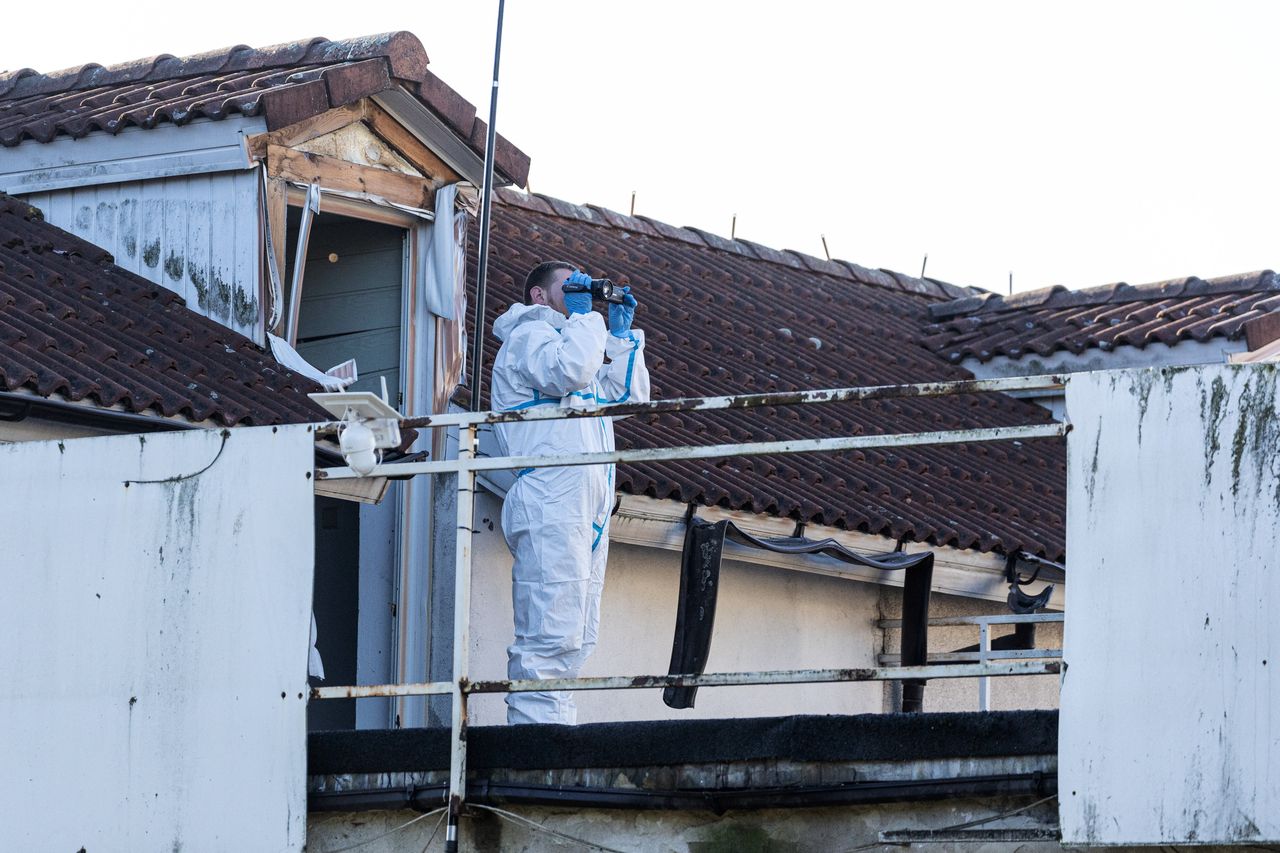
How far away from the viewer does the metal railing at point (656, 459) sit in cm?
556

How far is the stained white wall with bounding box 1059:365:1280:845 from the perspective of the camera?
5273 millimetres

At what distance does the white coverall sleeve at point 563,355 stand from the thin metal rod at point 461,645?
1.26m

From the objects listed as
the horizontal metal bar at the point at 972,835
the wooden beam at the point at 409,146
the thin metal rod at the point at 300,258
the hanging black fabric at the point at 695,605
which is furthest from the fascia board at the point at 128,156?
the horizontal metal bar at the point at 972,835

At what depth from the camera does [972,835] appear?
5.61 m

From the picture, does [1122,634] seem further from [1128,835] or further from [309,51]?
[309,51]

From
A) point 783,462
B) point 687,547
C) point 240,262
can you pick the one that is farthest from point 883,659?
point 240,262

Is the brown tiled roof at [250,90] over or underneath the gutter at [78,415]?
over

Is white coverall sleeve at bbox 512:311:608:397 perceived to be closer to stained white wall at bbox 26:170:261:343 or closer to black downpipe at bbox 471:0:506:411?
black downpipe at bbox 471:0:506:411

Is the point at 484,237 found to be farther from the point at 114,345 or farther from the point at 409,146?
the point at 409,146

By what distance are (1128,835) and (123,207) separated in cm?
677

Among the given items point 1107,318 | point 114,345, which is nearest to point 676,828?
point 114,345

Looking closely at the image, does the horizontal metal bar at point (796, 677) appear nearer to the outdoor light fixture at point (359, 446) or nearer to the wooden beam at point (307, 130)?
the outdoor light fixture at point (359, 446)

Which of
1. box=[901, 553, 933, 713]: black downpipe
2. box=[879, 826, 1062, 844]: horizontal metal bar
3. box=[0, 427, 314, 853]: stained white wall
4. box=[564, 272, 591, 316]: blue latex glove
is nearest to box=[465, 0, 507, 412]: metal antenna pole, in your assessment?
box=[564, 272, 591, 316]: blue latex glove

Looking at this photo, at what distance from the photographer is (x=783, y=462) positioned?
11.0 metres
